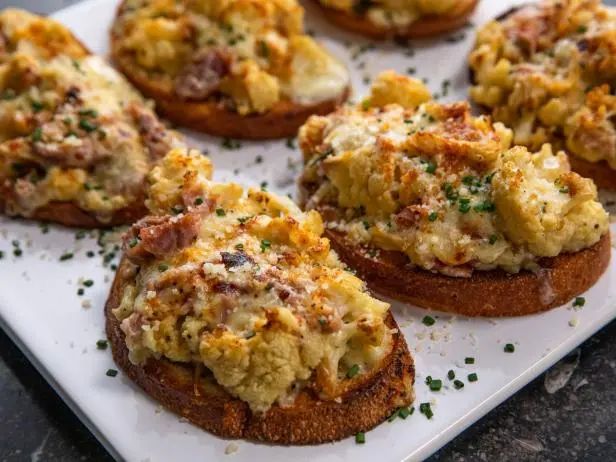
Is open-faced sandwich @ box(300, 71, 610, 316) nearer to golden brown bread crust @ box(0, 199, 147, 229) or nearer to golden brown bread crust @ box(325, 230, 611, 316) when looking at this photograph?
golden brown bread crust @ box(325, 230, 611, 316)

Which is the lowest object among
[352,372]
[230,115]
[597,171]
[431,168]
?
[230,115]

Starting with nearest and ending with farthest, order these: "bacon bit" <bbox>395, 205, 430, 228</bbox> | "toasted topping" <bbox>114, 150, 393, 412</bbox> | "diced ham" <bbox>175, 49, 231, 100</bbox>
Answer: "toasted topping" <bbox>114, 150, 393, 412</bbox>, "bacon bit" <bbox>395, 205, 430, 228</bbox>, "diced ham" <bbox>175, 49, 231, 100</bbox>

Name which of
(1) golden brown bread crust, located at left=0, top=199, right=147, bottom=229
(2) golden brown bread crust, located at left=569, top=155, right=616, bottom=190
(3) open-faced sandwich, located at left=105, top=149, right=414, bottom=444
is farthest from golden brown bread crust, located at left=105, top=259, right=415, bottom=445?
(2) golden brown bread crust, located at left=569, top=155, right=616, bottom=190

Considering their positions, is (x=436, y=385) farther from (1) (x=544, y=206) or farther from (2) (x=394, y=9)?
(2) (x=394, y=9)

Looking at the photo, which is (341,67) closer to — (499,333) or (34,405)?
(499,333)

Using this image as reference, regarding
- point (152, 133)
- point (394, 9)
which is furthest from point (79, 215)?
point (394, 9)

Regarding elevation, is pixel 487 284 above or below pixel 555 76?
below

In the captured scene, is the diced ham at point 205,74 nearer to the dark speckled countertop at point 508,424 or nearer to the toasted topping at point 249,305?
the toasted topping at point 249,305
